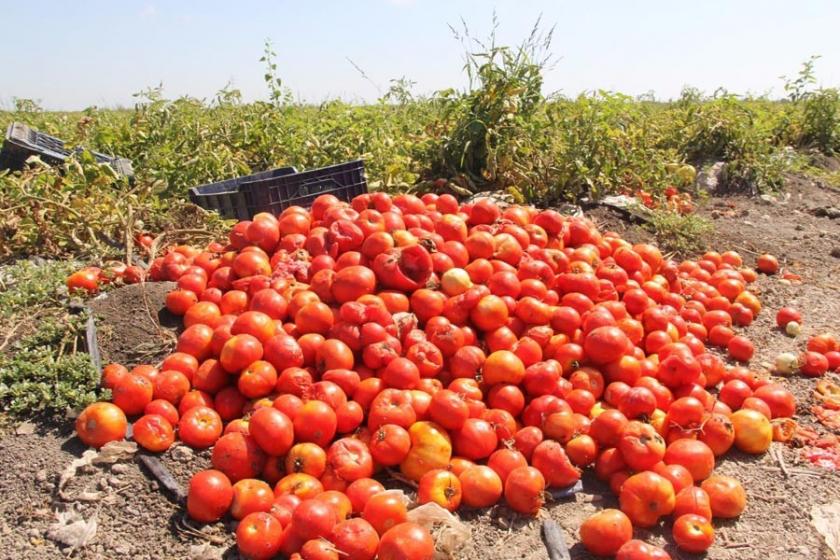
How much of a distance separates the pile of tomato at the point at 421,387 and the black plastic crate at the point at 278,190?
114cm

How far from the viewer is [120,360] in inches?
162

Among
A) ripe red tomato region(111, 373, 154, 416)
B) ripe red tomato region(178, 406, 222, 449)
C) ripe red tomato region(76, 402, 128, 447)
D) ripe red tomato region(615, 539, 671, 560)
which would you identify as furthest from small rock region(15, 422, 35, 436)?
ripe red tomato region(615, 539, 671, 560)

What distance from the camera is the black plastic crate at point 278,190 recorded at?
6.02 meters

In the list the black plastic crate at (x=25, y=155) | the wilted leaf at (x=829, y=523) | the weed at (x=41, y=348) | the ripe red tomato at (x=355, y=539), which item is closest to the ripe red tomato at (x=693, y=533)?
the wilted leaf at (x=829, y=523)

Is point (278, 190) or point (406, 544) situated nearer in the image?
point (406, 544)

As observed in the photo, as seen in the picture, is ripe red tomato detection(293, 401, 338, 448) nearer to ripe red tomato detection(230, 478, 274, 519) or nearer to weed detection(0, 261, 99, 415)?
ripe red tomato detection(230, 478, 274, 519)

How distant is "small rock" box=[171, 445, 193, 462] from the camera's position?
336 centimetres

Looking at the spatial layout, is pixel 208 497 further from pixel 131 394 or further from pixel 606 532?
pixel 606 532

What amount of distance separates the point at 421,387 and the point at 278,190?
3061 millimetres

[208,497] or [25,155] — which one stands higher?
[25,155]

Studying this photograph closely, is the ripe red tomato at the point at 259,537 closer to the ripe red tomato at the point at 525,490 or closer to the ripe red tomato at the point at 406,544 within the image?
the ripe red tomato at the point at 406,544

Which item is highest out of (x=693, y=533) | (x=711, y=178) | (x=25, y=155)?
(x=25, y=155)

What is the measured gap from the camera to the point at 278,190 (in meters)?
5.99

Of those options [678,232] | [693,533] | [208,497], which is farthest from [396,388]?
[678,232]
